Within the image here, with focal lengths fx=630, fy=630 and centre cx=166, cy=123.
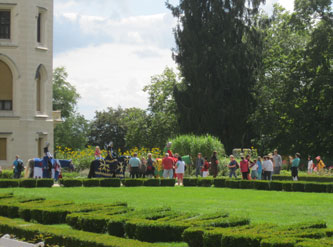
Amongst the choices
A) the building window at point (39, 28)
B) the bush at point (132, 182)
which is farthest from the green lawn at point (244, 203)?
the building window at point (39, 28)

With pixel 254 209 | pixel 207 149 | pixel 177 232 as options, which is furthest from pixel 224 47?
pixel 177 232

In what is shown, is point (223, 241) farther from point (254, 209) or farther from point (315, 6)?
point (315, 6)

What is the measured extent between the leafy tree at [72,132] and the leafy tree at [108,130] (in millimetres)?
19934

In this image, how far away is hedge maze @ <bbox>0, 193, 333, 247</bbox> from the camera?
1053 centimetres

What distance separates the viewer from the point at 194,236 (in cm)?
1137

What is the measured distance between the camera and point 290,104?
166 ft

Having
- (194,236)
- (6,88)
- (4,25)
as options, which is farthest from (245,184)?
(4,25)

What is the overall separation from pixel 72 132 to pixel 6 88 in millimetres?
39065

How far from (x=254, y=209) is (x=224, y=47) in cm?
3609

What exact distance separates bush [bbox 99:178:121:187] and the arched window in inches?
682

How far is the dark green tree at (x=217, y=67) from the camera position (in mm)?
52188

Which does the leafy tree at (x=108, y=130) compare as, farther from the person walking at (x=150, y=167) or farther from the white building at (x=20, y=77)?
the person walking at (x=150, y=167)

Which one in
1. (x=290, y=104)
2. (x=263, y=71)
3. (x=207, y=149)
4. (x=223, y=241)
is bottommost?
(x=223, y=241)

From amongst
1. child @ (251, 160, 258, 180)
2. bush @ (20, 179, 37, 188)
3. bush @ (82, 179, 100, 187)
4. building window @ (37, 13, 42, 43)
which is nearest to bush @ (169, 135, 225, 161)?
child @ (251, 160, 258, 180)
